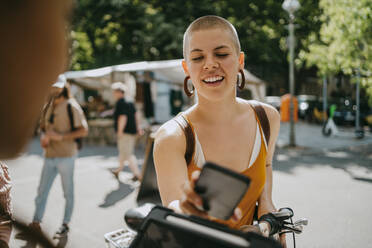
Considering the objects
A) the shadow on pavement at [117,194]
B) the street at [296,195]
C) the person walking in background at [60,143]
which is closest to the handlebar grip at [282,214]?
the street at [296,195]

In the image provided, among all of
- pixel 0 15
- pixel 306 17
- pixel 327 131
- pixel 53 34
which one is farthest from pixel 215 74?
pixel 327 131

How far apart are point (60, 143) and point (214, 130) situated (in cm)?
314

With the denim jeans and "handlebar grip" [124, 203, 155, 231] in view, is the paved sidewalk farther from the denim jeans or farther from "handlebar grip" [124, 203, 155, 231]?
"handlebar grip" [124, 203, 155, 231]

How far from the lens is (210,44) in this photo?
1355 millimetres

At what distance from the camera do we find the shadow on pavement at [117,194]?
5335 millimetres

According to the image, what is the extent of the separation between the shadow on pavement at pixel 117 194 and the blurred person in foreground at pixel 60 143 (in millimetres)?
1209

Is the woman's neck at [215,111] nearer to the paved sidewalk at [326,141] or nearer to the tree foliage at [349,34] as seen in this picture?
the tree foliage at [349,34]

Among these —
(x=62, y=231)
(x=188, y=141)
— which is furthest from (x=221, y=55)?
(x=62, y=231)

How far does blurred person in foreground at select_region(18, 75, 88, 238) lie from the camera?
13.2ft

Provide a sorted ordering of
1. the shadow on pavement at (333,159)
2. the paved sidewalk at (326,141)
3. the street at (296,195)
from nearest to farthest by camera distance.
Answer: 1. the street at (296,195)
2. the shadow on pavement at (333,159)
3. the paved sidewalk at (326,141)

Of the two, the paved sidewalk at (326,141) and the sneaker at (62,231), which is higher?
the sneaker at (62,231)

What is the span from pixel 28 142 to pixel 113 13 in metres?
17.0

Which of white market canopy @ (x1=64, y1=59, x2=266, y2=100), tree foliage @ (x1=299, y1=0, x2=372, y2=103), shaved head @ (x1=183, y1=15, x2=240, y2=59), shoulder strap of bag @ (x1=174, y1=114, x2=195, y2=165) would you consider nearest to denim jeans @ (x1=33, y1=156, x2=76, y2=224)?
shoulder strap of bag @ (x1=174, y1=114, x2=195, y2=165)

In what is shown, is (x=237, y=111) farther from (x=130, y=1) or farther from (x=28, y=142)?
(x=130, y=1)
